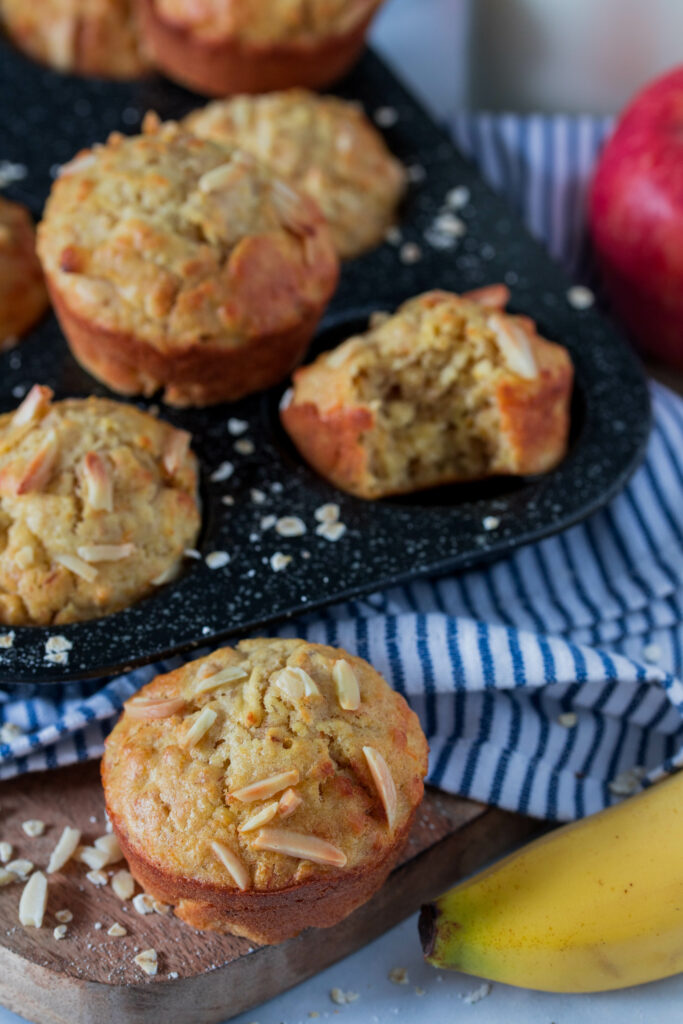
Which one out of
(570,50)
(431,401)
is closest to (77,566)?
(431,401)

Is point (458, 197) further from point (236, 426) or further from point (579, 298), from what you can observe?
point (236, 426)

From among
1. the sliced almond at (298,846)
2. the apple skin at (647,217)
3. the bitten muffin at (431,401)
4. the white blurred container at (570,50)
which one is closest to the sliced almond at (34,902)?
the sliced almond at (298,846)

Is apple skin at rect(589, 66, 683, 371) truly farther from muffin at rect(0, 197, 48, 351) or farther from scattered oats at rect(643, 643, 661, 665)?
muffin at rect(0, 197, 48, 351)

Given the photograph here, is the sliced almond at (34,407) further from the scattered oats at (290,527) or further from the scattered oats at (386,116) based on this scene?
the scattered oats at (386,116)

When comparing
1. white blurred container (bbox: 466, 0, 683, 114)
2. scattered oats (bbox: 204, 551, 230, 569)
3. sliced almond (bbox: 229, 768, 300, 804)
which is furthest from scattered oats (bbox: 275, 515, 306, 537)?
white blurred container (bbox: 466, 0, 683, 114)

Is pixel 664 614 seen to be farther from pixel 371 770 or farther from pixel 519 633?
pixel 371 770
